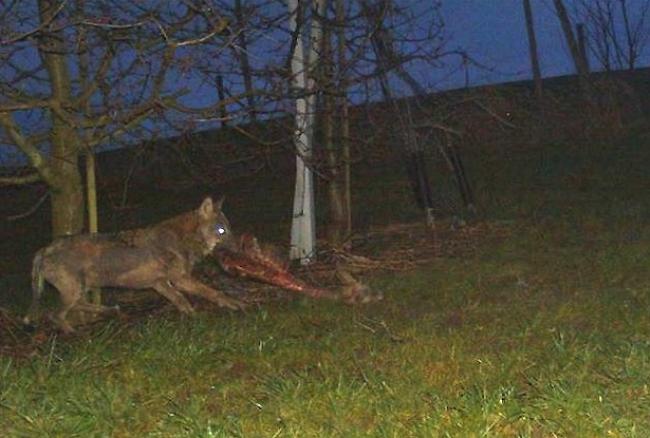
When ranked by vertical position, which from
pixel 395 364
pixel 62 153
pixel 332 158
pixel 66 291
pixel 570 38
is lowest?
pixel 395 364

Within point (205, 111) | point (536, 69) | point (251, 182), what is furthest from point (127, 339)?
point (536, 69)

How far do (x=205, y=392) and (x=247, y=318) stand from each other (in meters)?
2.83

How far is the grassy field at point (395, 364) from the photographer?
246 inches

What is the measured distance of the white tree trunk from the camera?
12.3 meters

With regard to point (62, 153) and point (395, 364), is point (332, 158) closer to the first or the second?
point (62, 153)

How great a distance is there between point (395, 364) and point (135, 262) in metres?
3.75

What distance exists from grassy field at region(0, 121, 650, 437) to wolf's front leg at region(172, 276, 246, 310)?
0.83 ft

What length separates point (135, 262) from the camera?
10.6 metres

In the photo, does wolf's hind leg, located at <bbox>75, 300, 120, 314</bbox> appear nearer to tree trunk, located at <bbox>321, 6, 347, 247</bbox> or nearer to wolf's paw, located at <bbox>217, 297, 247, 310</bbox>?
wolf's paw, located at <bbox>217, 297, 247, 310</bbox>

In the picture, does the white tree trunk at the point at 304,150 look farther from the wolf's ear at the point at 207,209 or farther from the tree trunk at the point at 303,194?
the wolf's ear at the point at 207,209

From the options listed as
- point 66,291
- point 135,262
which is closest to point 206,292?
point 135,262

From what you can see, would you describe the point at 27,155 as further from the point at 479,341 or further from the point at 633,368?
the point at 633,368

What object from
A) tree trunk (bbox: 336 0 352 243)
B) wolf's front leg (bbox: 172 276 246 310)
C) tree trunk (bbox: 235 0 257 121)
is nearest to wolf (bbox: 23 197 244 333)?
wolf's front leg (bbox: 172 276 246 310)

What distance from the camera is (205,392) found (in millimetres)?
7137
